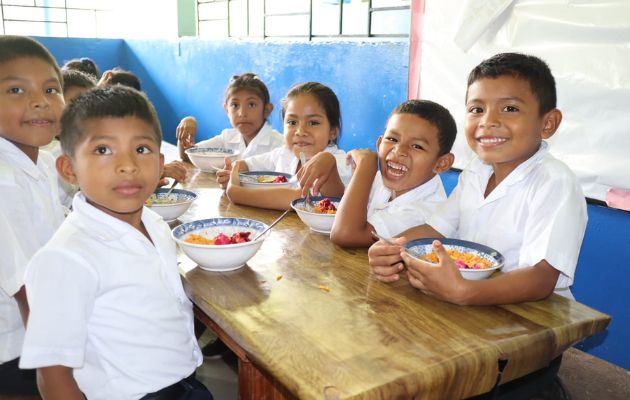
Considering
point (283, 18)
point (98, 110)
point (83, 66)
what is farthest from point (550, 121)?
point (283, 18)

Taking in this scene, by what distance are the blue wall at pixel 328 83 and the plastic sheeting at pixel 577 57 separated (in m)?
0.22

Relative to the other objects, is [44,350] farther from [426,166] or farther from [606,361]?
[606,361]

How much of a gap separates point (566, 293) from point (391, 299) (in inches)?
23.5

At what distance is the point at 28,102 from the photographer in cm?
143

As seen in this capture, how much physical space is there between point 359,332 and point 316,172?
926mm

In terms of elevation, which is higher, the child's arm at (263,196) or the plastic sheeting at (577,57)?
the plastic sheeting at (577,57)

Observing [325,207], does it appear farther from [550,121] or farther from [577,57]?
[577,57]

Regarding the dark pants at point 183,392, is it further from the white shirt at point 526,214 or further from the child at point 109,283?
the white shirt at point 526,214

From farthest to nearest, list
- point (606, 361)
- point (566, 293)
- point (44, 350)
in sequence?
point (606, 361) < point (566, 293) < point (44, 350)

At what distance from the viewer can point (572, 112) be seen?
2.19 metres

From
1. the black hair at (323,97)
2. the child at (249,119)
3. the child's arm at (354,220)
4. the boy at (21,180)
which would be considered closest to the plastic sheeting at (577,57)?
the black hair at (323,97)

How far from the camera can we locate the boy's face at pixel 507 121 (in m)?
1.40

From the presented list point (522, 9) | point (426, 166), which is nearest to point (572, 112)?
point (522, 9)

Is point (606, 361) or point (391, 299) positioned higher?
point (391, 299)
